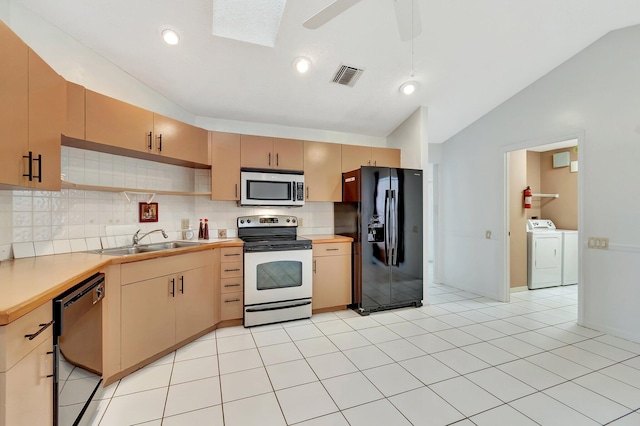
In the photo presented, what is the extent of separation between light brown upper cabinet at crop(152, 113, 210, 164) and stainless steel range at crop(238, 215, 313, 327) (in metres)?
1.11

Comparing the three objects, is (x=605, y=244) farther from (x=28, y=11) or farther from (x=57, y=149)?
(x=28, y=11)

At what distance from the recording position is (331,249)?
3531mm

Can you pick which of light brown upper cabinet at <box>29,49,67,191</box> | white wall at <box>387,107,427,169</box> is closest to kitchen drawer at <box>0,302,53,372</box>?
light brown upper cabinet at <box>29,49,67,191</box>

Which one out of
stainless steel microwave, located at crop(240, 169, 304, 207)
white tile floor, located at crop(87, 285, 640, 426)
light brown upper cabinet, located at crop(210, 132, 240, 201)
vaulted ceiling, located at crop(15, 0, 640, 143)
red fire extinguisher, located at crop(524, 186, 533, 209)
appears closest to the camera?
white tile floor, located at crop(87, 285, 640, 426)

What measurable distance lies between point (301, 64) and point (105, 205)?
230 centimetres

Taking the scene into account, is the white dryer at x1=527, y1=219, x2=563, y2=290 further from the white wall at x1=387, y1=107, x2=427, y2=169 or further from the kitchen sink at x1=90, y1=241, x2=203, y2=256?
the kitchen sink at x1=90, y1=241, x2=203, y2=256

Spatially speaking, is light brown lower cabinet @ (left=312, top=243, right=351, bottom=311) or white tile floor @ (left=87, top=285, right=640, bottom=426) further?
light brown lower cabinet @ (left=312, top=243, right=351, bottom=311)

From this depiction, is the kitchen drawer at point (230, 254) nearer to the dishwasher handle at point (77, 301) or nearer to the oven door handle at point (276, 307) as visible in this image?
the oven door handle at point (276, 307)

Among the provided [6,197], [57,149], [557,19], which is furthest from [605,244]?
[6,197]

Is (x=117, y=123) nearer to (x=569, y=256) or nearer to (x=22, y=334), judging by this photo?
(x=22, y=334)

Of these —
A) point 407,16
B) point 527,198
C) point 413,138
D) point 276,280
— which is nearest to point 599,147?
point 527,198

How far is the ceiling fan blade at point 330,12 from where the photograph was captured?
4.88ft

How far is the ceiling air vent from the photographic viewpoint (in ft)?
9.80

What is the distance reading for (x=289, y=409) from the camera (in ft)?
5.87
